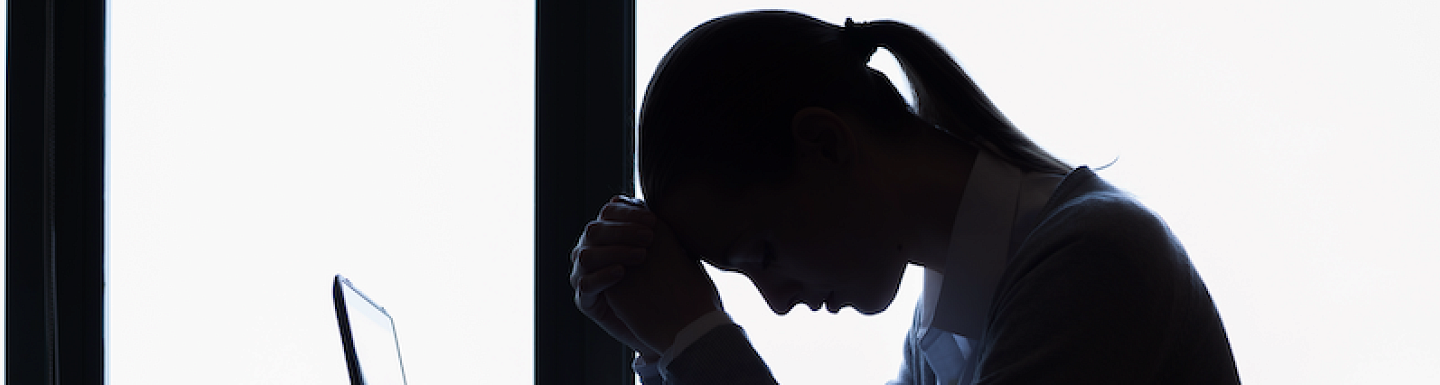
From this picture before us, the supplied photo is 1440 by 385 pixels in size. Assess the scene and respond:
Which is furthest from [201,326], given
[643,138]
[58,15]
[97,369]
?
[643,138]

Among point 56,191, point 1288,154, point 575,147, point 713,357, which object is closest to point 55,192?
point 56,191

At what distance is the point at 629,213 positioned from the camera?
0.77 metres

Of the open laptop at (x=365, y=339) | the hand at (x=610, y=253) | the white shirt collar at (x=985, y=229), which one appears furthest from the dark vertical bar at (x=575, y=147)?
the white shirt collar at (x=985, y=229)

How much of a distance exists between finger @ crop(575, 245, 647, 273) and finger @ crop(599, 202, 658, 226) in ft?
0.08

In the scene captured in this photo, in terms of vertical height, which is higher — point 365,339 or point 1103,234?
point 1103,234

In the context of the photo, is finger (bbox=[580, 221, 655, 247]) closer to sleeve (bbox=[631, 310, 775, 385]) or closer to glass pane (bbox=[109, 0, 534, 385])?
sleeve (bbox=[631, 310, 775, 385])

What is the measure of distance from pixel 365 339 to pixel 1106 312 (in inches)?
21.5

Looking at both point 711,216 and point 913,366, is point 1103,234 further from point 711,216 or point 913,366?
point 913,366

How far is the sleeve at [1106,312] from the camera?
0.53 metres

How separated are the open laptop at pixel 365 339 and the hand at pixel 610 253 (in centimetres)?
19

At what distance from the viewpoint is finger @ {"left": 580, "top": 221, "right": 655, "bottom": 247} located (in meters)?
0.76

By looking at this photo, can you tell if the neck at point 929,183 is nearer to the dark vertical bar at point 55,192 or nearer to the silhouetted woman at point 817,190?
the silhouetted woman at point 817,190

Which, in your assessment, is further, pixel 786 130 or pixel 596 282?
pixel 596 282

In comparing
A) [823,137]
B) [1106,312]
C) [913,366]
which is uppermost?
[823,137]
